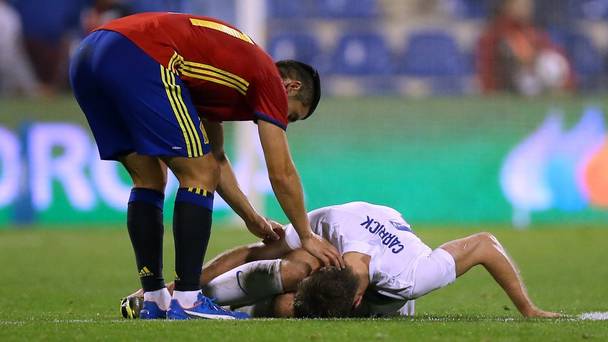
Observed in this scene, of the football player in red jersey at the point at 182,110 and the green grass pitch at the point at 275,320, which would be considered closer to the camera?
the green grass pitch at the point at 275,320

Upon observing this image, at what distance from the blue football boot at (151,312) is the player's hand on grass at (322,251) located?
0.89 metres

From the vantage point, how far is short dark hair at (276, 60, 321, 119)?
6.98 metres

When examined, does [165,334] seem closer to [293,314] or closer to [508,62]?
[293,314]

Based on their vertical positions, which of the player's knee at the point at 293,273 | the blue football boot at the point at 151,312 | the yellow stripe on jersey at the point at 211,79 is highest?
the yellow stripe on jersey at the point at 211,79

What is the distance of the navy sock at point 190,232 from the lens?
657cm

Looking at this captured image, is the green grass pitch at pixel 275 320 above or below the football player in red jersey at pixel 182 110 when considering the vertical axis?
below

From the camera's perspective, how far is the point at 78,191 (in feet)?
50.3

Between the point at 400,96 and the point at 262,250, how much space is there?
9280 mm

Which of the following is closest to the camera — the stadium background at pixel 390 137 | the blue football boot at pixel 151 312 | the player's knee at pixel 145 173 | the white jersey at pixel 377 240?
the white jersey at pixel 377 240

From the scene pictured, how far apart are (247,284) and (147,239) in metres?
0.60

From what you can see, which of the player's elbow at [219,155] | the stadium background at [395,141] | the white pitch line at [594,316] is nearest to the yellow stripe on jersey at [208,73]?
the player's elbow at [219,155]

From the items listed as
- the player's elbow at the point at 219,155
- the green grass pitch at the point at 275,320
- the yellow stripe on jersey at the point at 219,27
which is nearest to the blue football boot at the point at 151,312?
the green grass pitch at the point at 275,320

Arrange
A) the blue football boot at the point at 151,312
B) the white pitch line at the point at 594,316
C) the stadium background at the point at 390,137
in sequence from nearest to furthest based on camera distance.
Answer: the blue football boot at the point at 151,312 < the white pitch line at the point at 594,316 < the stadium background at the point at 390,137

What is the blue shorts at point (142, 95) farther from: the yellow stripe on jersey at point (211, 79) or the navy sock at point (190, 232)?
the navy sock at point (190, 232)
